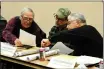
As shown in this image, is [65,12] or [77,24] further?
[65,12]

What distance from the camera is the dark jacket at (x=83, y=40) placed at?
2113 millimetres

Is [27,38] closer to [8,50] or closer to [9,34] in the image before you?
[8,50]

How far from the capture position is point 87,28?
2.16 meters

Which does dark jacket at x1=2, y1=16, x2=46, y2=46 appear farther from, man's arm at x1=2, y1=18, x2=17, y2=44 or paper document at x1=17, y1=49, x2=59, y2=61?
paper document at x1=17, y1=49, x2=59, y2=61

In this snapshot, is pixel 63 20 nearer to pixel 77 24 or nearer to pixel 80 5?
pixel 77 24

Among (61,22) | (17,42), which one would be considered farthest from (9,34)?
(61,22)

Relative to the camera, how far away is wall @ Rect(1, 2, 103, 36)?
3.14 metres

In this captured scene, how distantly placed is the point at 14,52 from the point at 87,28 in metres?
0.78

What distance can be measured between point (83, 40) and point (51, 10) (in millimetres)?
1787

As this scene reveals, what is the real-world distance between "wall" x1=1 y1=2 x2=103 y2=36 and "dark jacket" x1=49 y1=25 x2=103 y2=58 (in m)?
0.94

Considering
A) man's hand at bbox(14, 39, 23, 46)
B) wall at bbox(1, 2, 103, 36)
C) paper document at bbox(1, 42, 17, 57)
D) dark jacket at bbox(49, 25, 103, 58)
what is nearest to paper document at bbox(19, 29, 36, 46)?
man's hand at bbox(14, 39, 23, 46)

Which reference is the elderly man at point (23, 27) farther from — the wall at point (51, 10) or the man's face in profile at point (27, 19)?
the wall at point (51, 10)

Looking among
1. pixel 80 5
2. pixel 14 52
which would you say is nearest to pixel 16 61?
pixel 14 52

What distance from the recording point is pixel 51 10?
3803 mm
